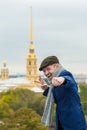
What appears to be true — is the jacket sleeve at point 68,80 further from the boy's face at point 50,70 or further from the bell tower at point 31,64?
the bell tower at point 31,64

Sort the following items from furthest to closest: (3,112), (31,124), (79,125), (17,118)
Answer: (3,112) < (17,118) < (31,124) < (79,125)

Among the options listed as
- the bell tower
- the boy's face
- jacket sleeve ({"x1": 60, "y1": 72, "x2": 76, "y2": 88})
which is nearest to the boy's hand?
jacket sleeve ({"x1": 60, "y1": 72, "x2": 76, "y2": 88})

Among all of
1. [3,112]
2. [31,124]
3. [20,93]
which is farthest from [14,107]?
[31,124]

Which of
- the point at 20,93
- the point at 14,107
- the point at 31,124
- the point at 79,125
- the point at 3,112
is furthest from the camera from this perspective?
the point at 20,93

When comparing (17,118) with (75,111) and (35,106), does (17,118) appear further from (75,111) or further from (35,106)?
(75,111)

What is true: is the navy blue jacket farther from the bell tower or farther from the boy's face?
the bell tower

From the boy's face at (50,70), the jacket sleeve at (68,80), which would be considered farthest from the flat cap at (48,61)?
the jacket sleeve at (68,80)

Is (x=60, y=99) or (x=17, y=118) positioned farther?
(x=17, y=118)

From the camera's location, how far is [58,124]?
672 cm

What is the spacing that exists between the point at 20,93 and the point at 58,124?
70.5 metres

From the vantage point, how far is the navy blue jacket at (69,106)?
→ 654 centimetres

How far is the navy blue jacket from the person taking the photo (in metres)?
6.54

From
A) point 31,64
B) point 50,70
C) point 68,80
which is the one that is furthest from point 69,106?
point 31,64

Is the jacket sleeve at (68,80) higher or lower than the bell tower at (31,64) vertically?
higher
